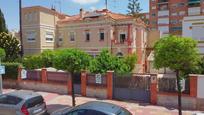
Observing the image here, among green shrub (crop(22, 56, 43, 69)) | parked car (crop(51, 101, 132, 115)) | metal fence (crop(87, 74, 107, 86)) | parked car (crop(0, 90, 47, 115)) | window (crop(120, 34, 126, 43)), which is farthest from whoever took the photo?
window (crop(120, 34, 126, 43))

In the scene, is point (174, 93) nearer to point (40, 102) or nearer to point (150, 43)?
point (40, 102)

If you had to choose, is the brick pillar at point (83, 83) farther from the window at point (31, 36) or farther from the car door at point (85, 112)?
the window at point (31, 36)

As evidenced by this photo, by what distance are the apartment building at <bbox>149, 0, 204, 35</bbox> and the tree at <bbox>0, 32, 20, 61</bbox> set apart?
41188 mm

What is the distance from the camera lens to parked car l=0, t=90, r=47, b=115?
11113mm

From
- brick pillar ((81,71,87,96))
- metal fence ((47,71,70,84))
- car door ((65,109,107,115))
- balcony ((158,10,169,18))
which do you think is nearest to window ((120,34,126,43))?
metal fence ((47,71,70,84))

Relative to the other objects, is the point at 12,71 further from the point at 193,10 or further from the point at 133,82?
the point at 193,10

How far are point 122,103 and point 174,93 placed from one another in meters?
3.31

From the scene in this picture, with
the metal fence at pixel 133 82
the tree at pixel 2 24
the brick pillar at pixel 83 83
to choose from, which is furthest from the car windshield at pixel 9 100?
the tree at pixel 2 24

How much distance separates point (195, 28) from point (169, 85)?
1224cm

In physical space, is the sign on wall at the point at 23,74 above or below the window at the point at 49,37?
below

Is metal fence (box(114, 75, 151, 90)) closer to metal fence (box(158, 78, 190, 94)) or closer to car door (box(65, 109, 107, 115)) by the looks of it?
metal fence (box(158, 78, 190, 94))

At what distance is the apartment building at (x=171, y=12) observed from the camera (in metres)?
61.1

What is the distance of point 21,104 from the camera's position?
11109 millimetres

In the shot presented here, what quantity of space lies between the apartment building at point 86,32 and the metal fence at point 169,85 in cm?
1474
